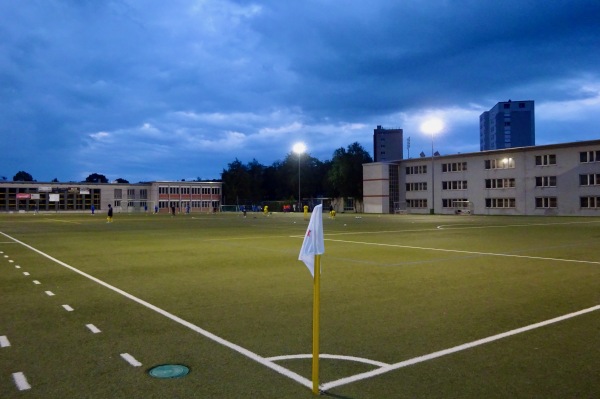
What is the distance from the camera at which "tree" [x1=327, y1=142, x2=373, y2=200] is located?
3900 inches

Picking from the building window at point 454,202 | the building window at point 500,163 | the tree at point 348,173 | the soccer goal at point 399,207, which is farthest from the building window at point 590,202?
the tree at point 348,173

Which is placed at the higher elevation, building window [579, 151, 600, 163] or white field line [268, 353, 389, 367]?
building window [579, 151, 600, 163]

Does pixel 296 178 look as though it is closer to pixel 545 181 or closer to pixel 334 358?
pixel 545 181

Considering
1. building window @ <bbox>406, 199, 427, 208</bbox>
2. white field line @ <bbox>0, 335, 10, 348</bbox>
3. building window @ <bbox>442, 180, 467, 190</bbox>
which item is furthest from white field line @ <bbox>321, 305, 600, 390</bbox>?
building window @ <bbox>406, 199, 427, 208</bbox>

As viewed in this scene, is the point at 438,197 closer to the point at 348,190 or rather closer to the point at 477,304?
the point at 348,190

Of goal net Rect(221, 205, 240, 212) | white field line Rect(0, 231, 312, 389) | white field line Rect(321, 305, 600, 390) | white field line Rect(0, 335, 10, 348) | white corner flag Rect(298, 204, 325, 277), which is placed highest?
white corner flag Rect(298, 204, 325, 277)

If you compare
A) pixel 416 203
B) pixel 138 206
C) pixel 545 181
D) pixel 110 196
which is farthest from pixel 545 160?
pixel 110 196

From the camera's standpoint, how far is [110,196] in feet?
350

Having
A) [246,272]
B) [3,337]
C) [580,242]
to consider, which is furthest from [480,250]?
[3,337]

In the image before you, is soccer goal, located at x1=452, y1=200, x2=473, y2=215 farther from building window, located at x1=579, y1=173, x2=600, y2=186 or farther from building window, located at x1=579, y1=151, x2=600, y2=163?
building window, located at x1=579, y1=151, x2=600, y2=163

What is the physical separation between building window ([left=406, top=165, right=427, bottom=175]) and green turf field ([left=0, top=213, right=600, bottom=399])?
229 ft

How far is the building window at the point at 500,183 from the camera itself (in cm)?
6999

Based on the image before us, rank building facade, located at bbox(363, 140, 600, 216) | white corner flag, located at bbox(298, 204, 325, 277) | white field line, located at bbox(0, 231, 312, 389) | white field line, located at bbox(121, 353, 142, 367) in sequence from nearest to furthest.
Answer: white corner flag, located at bbox(298, 204, 325, 277) < white field line, located at bbox(0, 231, 312, 389) < white field line, located at bbox(121, 353, 142, 367) < building facade, located at bbox(363, 140, 600, 216)

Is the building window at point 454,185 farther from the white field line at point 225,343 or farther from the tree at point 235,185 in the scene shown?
the white field line at point 225,343
